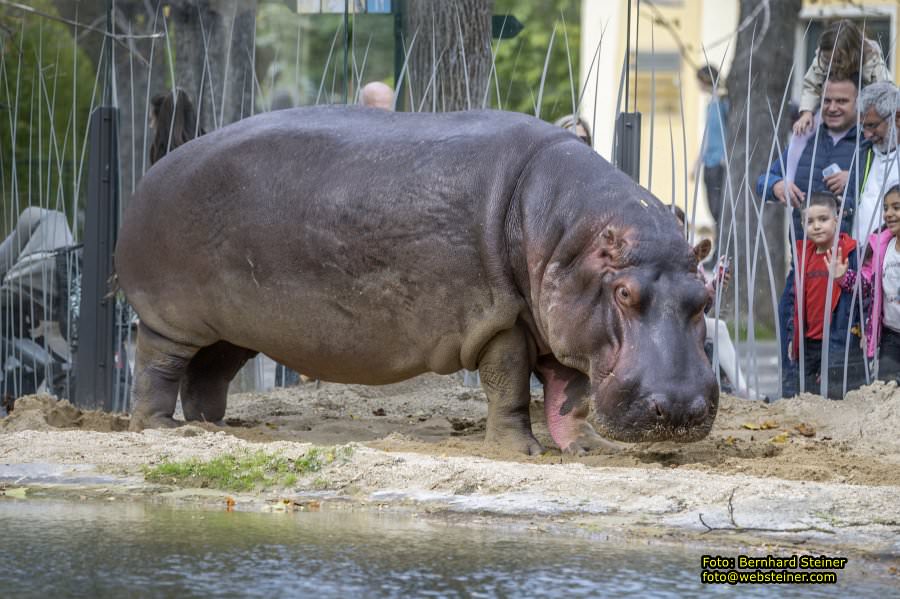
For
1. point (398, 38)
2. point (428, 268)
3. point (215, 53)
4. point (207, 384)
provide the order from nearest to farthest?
point (428, 268)
point (207, 384)
point (398, 38)
point (215, 53)

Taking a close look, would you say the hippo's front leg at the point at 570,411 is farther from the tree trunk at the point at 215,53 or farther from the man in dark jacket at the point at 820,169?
the tree trunk at the point at 215,53

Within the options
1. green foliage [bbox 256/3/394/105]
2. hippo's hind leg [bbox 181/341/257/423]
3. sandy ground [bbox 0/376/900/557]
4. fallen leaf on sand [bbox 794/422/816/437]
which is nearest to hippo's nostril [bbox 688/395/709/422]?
sandy ground [bbox 0/376/900/557]

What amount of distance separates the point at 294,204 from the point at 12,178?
3.31m

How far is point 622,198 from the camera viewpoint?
18.2 ft

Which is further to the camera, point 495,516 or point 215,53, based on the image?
point 215,53

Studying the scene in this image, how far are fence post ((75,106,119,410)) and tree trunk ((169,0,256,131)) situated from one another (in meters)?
0.73

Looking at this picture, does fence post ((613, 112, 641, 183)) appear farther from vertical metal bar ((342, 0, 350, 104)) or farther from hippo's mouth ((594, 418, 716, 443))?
hippo's mouth ((594, 418, 716, 443))

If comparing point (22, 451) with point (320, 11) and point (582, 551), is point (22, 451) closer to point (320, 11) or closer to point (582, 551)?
point (582, 551)

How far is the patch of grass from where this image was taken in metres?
4.94

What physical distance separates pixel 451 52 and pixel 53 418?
3233 mm

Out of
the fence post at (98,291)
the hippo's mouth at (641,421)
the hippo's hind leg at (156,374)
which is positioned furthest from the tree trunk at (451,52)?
the hippo's mouth at (641,421)

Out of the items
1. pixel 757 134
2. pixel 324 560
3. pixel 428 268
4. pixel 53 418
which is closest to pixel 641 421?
pixel 428 268

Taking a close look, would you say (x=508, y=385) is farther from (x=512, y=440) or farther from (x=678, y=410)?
(x=678, y=410)

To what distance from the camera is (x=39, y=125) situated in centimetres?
858
